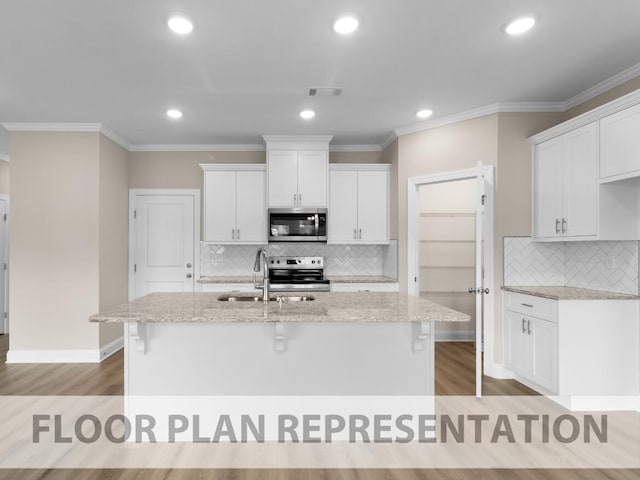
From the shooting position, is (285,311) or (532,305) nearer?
(285,311)

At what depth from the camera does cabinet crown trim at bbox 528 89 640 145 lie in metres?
2.67

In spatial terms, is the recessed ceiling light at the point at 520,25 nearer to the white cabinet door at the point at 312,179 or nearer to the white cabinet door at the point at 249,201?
the white cabinet door at the point at 312,179

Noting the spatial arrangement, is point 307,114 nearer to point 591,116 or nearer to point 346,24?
point 346,24

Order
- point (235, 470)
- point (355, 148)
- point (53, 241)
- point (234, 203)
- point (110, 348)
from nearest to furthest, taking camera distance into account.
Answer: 1. point (235, 470)
2. point (53, 241)
3. point (110, 348)
4. point (234, 203)
5. point (355, 148)

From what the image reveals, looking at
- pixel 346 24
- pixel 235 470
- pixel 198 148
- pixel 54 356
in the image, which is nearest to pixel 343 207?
pixel 198 148

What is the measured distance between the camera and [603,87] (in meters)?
3.24

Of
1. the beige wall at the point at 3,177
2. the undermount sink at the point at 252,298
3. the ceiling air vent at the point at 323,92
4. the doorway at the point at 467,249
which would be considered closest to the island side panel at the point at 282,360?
the undermount sink at the point at 252,298

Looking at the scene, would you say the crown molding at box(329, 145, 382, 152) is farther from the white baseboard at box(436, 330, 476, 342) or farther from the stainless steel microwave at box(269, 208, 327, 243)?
the white baseboard at box(436, 330, 476, 342)

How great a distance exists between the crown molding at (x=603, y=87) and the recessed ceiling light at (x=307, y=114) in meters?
2.46

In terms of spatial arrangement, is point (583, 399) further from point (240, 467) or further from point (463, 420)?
point (240, 467)

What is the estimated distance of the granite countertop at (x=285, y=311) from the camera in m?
2.05

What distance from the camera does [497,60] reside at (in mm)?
2846

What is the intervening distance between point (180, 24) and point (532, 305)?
3.42 m

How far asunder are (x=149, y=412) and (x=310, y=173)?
3.16 m
